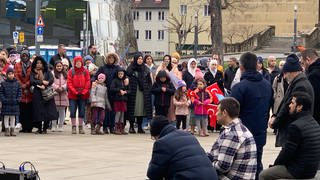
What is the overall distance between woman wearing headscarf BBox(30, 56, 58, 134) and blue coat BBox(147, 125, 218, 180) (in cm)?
1179

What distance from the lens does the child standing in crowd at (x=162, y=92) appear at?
2173cm

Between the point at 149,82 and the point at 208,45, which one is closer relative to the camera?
the point at 149,82

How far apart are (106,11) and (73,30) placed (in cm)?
1201

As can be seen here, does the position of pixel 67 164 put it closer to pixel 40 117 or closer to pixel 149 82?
pixel 40 117

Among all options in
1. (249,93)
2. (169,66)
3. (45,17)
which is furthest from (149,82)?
(45,17)

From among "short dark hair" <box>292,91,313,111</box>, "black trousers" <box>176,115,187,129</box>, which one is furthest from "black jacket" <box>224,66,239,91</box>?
"short dark hair" <box>292,91,313,111</box>

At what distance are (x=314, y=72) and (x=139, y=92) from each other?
353 inches

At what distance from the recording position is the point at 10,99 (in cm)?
2045

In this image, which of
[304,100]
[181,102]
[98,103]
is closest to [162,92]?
[181,102]

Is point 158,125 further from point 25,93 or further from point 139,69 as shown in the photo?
point 139,69

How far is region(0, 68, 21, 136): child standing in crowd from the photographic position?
20.5 metres

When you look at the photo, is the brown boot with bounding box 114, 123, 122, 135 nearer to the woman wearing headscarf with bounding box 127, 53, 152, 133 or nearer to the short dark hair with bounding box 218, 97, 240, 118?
the woman wearing headscarf with bounding box 127, 53, 152, 133

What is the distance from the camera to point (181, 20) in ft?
345

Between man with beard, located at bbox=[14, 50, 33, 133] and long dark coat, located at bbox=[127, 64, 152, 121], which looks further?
long dark coat, located at bbox=[127, 64, 152, 121]
